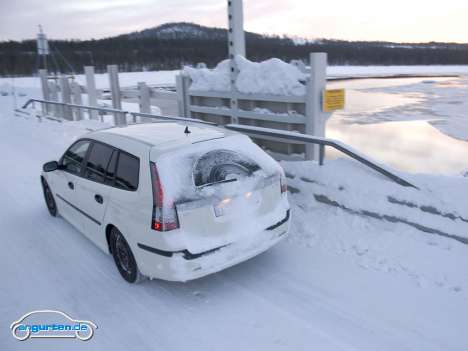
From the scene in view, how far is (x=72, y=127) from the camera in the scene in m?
15.1

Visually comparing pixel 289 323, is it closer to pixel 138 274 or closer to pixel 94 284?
pixel 138 274

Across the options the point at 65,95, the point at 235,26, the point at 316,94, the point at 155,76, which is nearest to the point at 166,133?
the point at 316,94

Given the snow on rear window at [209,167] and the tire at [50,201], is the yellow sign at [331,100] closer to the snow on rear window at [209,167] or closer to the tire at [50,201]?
the snow on rear window at [209,167]

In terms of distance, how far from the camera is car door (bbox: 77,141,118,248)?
16.3 ft

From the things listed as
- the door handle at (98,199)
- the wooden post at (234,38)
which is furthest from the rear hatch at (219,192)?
the wooden post at (234,38)

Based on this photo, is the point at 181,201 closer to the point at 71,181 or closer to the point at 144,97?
the point at 71,181

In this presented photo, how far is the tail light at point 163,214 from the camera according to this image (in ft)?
13.4

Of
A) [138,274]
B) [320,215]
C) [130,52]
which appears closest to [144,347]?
[138,274]

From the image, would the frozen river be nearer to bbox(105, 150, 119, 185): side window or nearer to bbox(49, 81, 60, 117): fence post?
bbox(105, 150, 119, 185): side window

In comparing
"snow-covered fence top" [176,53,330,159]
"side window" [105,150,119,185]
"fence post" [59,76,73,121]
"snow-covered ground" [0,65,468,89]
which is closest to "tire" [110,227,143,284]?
"side window" [105,150,119,185]

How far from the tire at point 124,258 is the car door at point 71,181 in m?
1.02

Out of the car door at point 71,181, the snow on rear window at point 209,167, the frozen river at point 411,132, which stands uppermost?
the snow on rear window at point 209,167

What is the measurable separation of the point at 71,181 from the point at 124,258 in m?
1.69

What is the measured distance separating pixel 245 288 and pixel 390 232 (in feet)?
6.37
